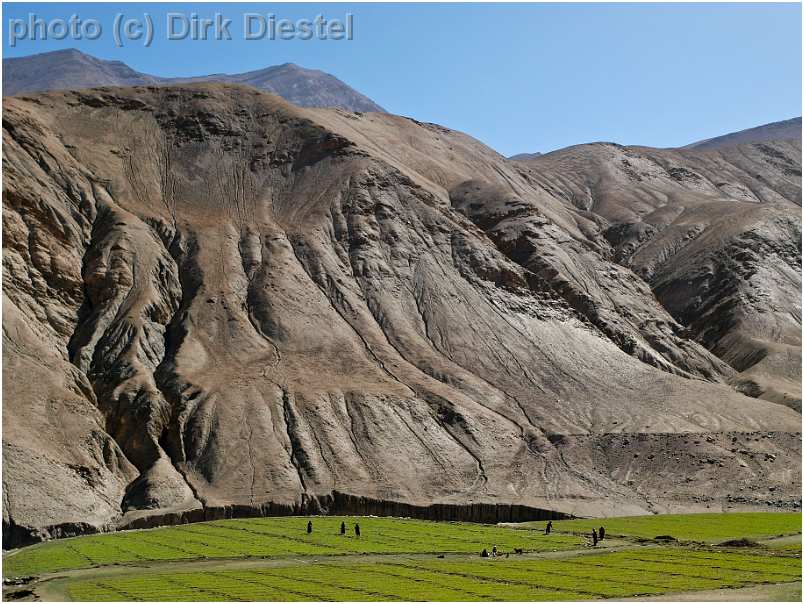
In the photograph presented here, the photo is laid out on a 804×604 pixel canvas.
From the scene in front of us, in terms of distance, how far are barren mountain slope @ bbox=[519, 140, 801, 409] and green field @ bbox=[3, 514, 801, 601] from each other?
4299cm

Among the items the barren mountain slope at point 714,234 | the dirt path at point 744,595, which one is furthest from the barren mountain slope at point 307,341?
the dirt path at point 744,595

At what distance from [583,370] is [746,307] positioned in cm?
3085

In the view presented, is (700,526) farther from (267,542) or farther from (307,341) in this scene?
(307,341)

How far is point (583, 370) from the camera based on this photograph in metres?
95.4

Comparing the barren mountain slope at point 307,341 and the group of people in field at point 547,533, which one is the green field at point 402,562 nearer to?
the group of people in field at point 547,533

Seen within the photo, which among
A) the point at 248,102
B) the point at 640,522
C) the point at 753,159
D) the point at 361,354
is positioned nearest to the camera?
the point at 640,522

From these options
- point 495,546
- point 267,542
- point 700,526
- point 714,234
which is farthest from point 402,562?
point 714,234

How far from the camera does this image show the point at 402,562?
4994cm

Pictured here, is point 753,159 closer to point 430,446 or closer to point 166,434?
point 430,446

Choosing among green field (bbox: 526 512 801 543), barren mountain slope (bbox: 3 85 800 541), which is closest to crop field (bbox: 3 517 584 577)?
green field (bbox: 526 512 801 543)

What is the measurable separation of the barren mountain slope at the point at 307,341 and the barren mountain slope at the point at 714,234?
20.0 ft

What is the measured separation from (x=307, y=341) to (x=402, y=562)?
42518 mm

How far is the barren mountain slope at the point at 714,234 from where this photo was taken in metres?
111

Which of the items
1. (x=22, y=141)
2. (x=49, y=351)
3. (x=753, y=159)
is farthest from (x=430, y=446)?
(x=753, y=159)
